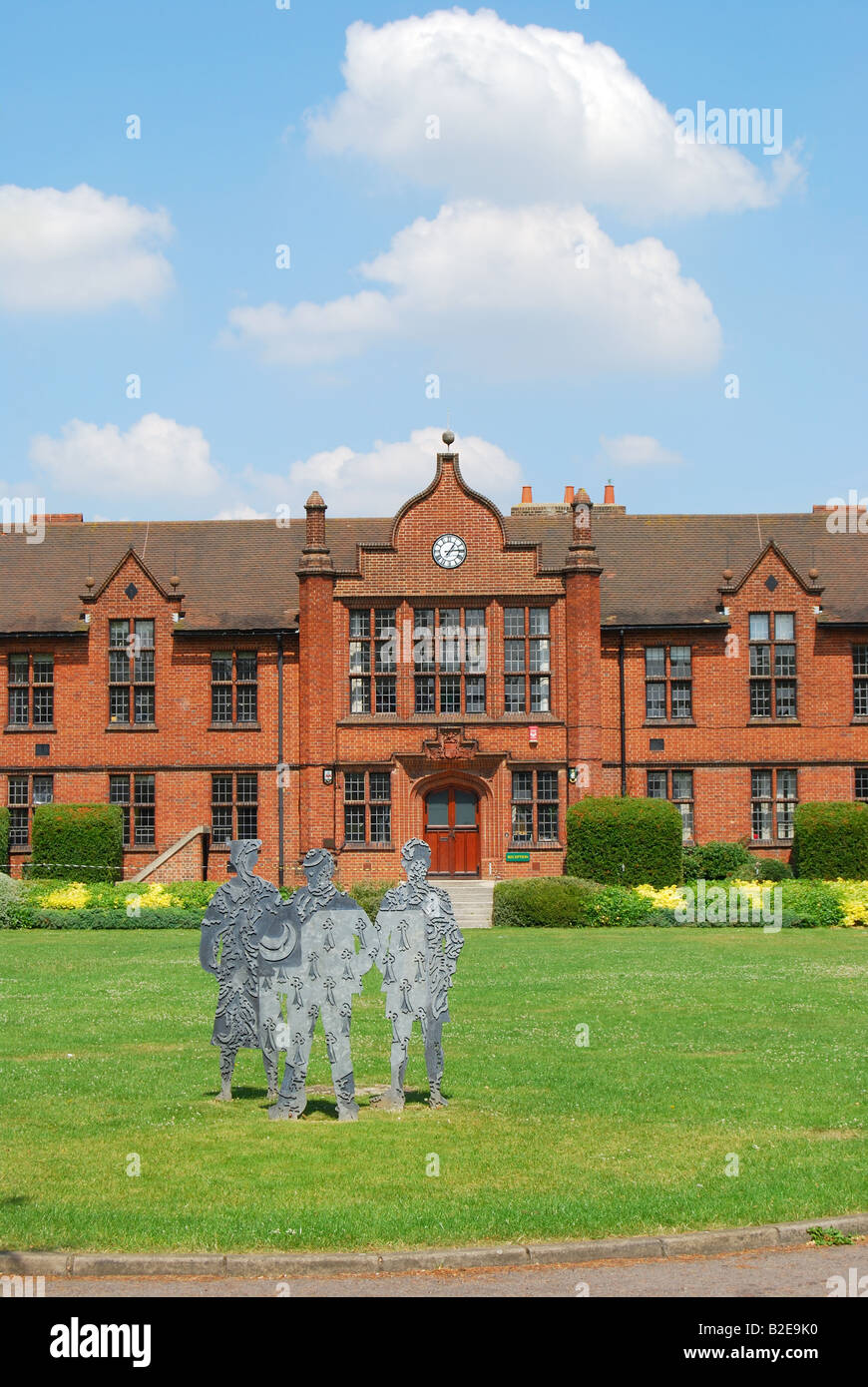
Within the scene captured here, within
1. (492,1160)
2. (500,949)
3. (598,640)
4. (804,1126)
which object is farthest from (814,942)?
(492,1160)

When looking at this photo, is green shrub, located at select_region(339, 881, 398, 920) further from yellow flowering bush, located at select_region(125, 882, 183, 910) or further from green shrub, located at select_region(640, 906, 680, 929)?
green shrub, located at select_region(640, 906, 680, 929)

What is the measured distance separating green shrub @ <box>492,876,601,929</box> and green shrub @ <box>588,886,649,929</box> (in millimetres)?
185

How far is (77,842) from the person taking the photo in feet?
132

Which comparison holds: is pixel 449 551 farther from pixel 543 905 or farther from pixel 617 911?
pixel 617 911

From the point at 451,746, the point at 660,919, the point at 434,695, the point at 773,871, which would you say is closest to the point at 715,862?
the point at 773,871

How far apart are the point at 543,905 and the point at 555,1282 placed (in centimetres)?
2484

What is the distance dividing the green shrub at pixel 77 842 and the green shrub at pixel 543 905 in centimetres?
1187

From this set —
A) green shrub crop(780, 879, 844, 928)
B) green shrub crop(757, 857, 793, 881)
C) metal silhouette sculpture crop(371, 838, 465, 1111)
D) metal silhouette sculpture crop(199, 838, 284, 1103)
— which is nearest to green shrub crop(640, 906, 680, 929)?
green shrub crop(780, 879, 844, 928)

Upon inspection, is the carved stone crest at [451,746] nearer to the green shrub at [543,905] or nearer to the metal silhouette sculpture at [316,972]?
the green shrub at [543,905]

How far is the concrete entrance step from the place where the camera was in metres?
34.7

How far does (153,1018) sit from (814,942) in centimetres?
1483

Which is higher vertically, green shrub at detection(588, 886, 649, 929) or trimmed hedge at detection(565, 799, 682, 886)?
trimmed hedge at detection(565, 799, 682, 886)

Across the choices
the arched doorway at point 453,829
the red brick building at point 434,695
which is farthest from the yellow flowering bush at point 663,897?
the arched doorway at point 453,829

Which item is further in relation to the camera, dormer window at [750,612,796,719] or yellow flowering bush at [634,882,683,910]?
dormer window at [750,612,796,719]
